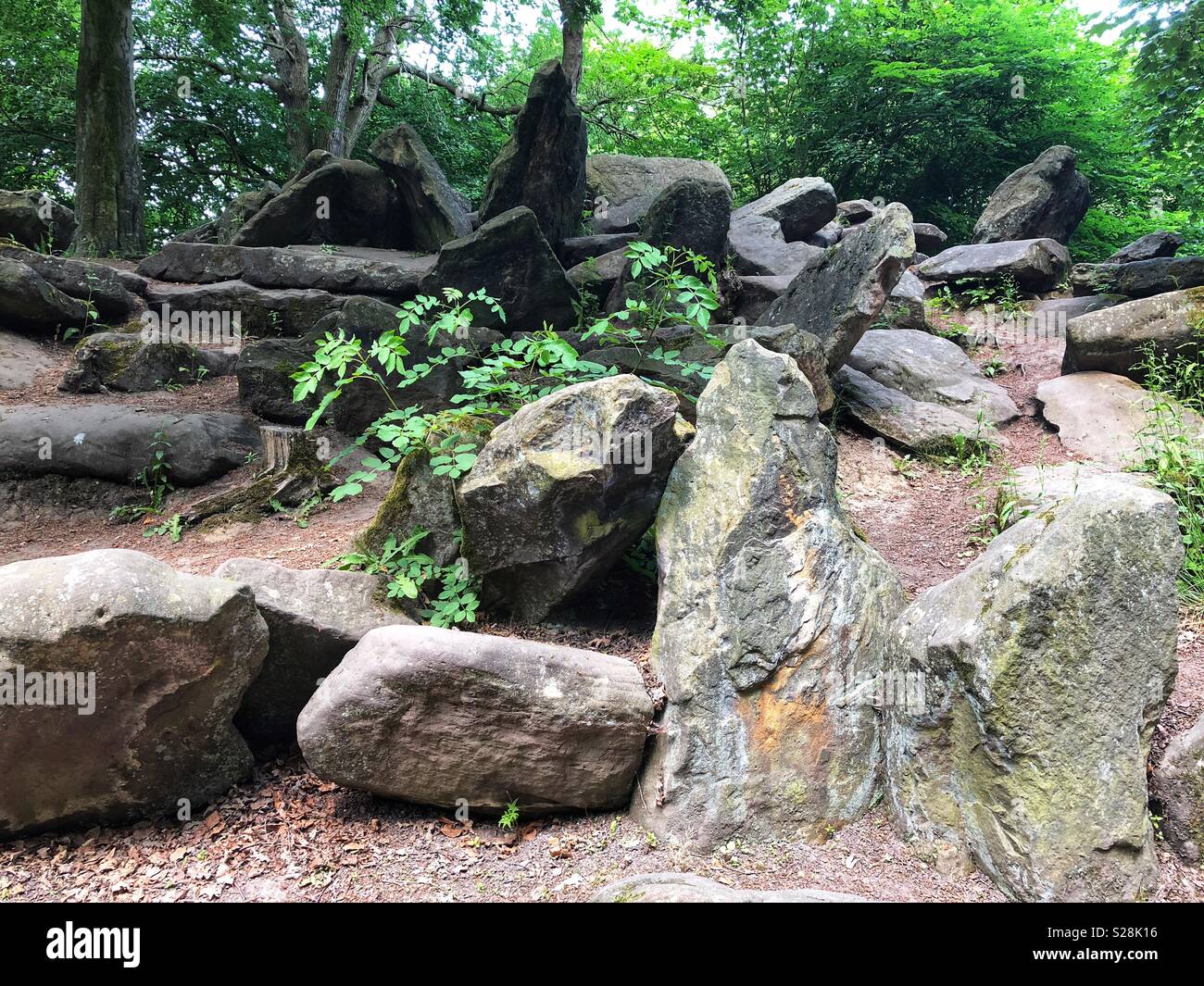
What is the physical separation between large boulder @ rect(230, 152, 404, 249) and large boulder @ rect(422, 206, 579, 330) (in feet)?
10.7

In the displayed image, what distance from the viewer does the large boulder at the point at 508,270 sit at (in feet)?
24.7

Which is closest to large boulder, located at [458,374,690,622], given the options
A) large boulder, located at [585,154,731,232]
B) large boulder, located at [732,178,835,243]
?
large boulder, located at [585,154,731,232]

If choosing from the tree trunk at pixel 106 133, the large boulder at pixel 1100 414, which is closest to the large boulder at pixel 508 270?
the large boulder at pixel 1100 414

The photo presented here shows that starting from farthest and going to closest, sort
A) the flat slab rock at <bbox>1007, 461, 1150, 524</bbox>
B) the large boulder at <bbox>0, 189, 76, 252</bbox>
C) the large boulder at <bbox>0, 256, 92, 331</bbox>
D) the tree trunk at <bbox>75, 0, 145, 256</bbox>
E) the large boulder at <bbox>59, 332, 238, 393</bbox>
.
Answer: the tree trunk at <bbox>75, 0, 145, 256</bbox>, the large boulder at <bbox>0, 189, 76, 252</bbox>, the large boulder at <bbox>0, 256, 92, 331</bbox>, the large boulder at <bbox>59, 332, 238, 393</bbox>, the flat slab rock at <bbox>1007, 461, 1150, 524</bbox>

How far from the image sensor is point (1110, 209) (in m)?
14.5

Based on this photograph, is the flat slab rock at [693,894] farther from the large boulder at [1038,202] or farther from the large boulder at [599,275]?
the large boulder at [1038,202]

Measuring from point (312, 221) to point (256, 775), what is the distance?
8.47 metres

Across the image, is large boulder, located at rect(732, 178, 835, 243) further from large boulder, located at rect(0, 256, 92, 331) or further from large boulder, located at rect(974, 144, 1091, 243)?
large boulder, located at rect(0, 256, 92, 331)

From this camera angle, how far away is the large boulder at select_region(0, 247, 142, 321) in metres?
8.42

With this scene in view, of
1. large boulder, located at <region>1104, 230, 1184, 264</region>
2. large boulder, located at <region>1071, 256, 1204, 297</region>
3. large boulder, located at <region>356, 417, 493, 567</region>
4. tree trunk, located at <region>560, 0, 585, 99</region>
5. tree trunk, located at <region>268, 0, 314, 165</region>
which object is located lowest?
large boulder, located at <region>356, 417, 493, 567</region>

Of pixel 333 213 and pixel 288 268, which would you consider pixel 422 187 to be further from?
pixel 288 268

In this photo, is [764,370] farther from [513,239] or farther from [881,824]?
[513,239]

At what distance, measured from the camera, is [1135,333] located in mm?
6746

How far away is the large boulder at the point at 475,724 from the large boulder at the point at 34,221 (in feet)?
31.7
